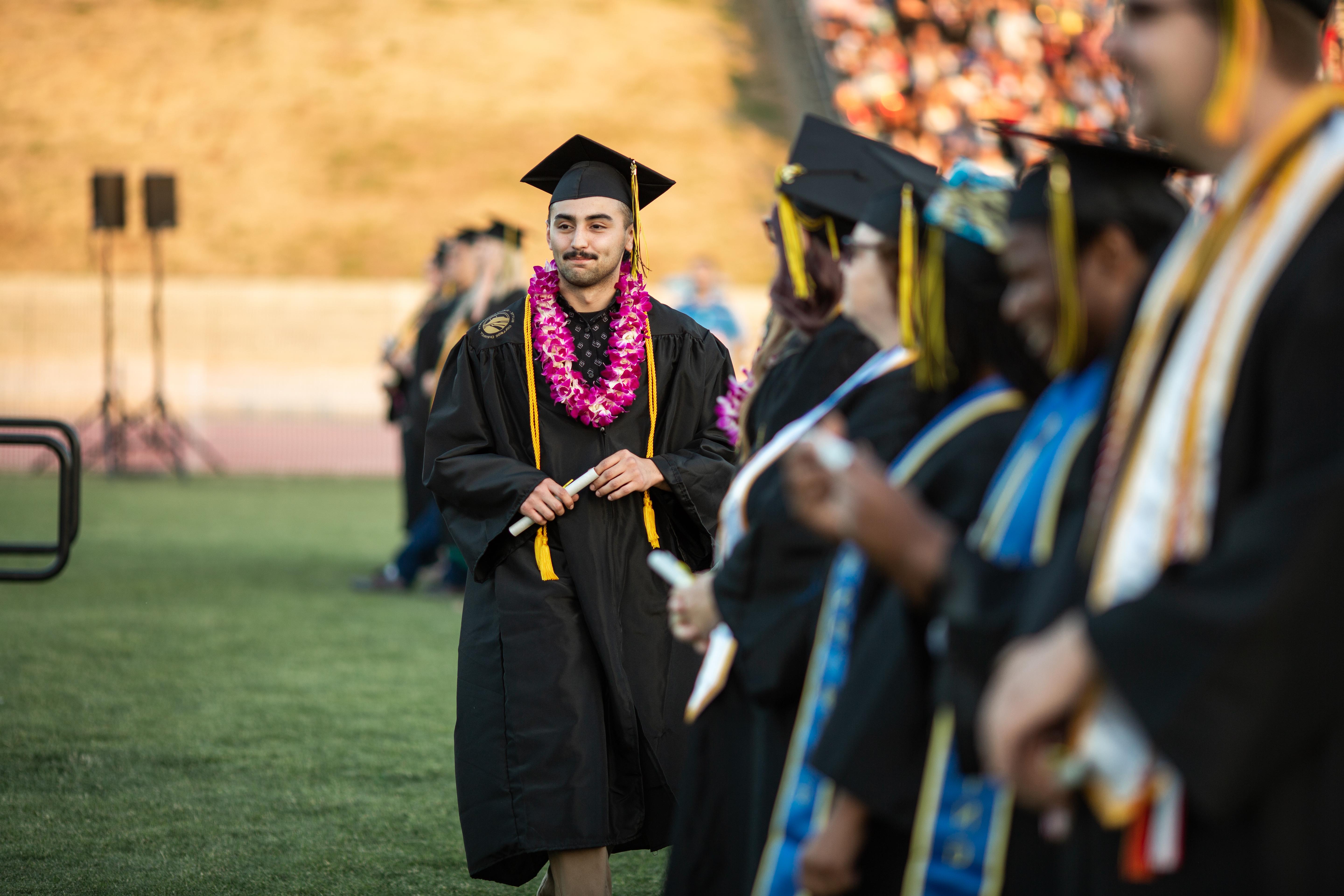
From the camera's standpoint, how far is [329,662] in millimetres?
7766

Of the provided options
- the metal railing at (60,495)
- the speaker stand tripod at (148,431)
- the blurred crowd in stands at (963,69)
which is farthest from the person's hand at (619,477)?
the blurred crowd in stands at (963,69)

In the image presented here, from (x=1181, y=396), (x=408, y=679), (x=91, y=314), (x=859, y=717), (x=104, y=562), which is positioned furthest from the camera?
(x=91, y=314)

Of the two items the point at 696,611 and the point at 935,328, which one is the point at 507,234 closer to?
the point at 696,611

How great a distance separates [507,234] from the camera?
9.50m

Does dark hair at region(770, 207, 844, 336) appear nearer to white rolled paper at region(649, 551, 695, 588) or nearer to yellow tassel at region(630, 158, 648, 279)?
white rolled paper at region(649, 551, 695, 588)

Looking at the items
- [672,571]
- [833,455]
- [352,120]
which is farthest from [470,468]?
[352,120]

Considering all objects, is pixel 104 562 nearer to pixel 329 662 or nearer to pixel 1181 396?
pixel 329 662

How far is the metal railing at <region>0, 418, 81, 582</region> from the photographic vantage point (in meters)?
5.88

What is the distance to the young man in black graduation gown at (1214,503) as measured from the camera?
1.46m

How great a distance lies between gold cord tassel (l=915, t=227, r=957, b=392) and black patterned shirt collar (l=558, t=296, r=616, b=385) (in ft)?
6.65

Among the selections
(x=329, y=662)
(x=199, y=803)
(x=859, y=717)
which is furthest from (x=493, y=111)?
(x=859, y=717)

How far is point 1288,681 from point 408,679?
6345mm

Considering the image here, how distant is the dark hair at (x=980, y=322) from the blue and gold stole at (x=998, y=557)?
0.05m

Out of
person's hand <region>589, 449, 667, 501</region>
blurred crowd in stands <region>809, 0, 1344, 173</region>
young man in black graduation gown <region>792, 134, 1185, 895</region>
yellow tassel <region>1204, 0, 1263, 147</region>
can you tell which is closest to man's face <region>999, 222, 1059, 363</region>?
young man in black graduation gown <region>792, 134, 1185, 895</region>
